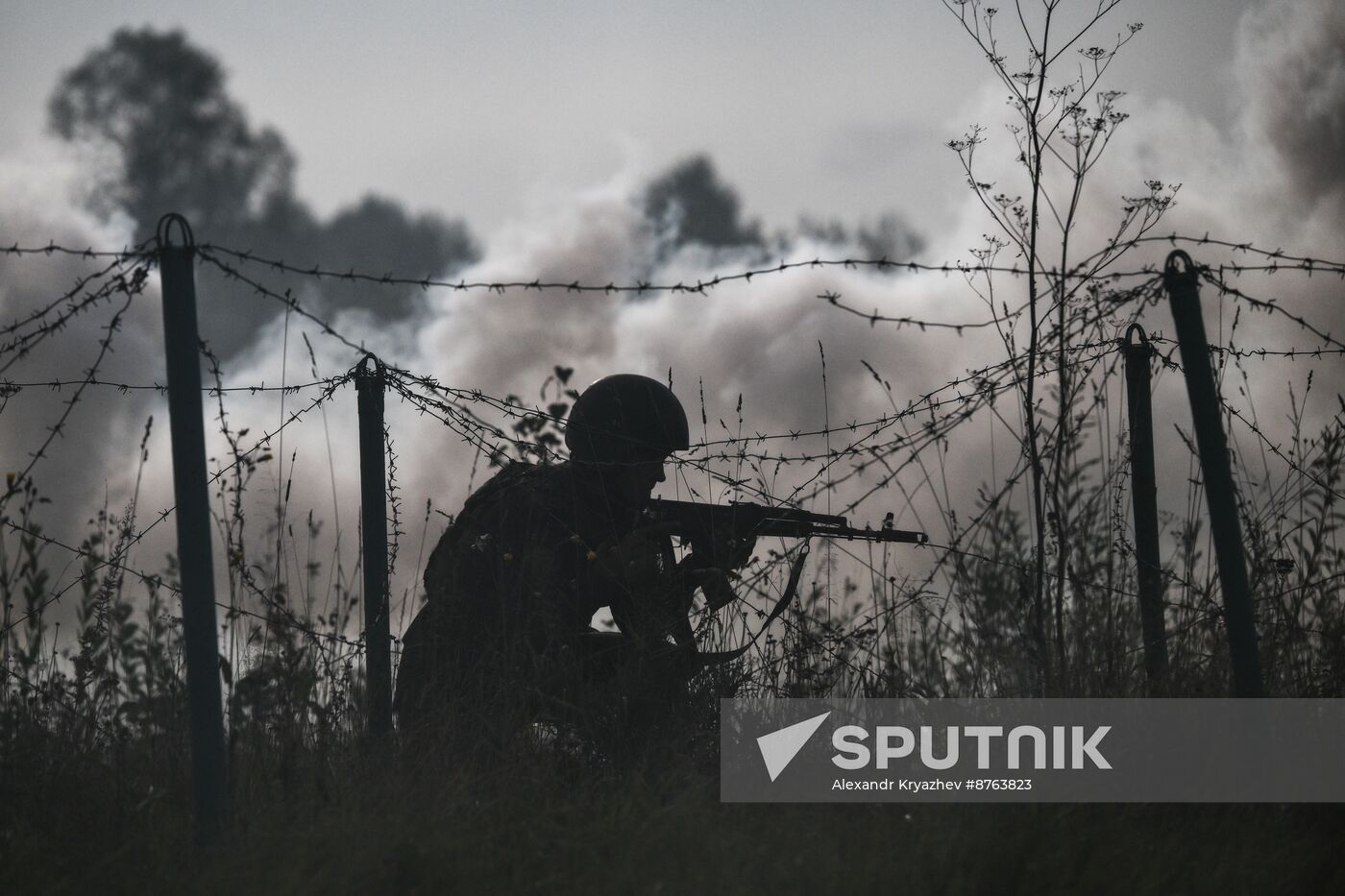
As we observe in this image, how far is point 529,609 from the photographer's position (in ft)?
15.6

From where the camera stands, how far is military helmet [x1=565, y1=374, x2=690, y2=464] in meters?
5.87

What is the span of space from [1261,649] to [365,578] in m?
3.36

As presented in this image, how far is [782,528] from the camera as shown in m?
5.17

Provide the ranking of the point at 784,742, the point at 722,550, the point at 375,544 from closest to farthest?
1. the point at 784,742
2. the point at 375,544
3. the point at 722,550

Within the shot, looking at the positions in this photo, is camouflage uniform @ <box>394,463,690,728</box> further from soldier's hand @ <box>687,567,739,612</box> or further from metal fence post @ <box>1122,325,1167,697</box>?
metal fence post @ <box>1122,325,1167,697</box>

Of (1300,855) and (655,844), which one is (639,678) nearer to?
(655,844)

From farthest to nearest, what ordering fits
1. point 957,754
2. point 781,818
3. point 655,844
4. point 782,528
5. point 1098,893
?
point 782,528 → point 957,754 → point 781,818 → point 655,844 → point 1098,893

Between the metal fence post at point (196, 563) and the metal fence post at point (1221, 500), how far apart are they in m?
2.93

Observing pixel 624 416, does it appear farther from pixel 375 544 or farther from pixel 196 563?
pixel 196 563

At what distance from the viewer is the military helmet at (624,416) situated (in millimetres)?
5867

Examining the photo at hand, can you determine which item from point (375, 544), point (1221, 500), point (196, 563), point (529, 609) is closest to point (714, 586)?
point (529, 609)

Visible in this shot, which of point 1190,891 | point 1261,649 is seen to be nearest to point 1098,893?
point 1190,891

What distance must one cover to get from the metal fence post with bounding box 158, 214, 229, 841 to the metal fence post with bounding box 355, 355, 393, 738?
36.5 inches

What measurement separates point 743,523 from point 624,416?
1219mm
